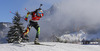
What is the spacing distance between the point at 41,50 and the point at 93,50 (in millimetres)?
4138

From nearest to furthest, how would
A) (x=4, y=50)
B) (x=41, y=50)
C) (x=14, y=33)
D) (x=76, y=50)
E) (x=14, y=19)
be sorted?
(x=4, y=50) → (x=41, y=50) → (x=76, y=50) → (x=14, y=33) → (x=14, y=19)

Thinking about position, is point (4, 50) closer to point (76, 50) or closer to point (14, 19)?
point (76, 50)

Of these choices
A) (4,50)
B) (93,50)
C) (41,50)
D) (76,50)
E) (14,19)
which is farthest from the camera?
(14,19)

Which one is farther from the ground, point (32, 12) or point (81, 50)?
point (32, 12)

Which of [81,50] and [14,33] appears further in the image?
[14,33]

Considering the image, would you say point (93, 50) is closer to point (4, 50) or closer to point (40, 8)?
point (40, 8)

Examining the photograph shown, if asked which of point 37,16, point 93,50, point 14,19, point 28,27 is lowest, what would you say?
point 93,50

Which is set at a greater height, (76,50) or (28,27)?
(28,27)

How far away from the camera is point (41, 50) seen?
8367mm

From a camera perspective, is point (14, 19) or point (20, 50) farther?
point (14, 19)

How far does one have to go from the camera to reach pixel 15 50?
7984mm

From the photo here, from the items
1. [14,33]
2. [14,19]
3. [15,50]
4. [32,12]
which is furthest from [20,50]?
[14,19]

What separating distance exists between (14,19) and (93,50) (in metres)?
20.9

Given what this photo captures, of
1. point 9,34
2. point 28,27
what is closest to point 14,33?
point 9,34
